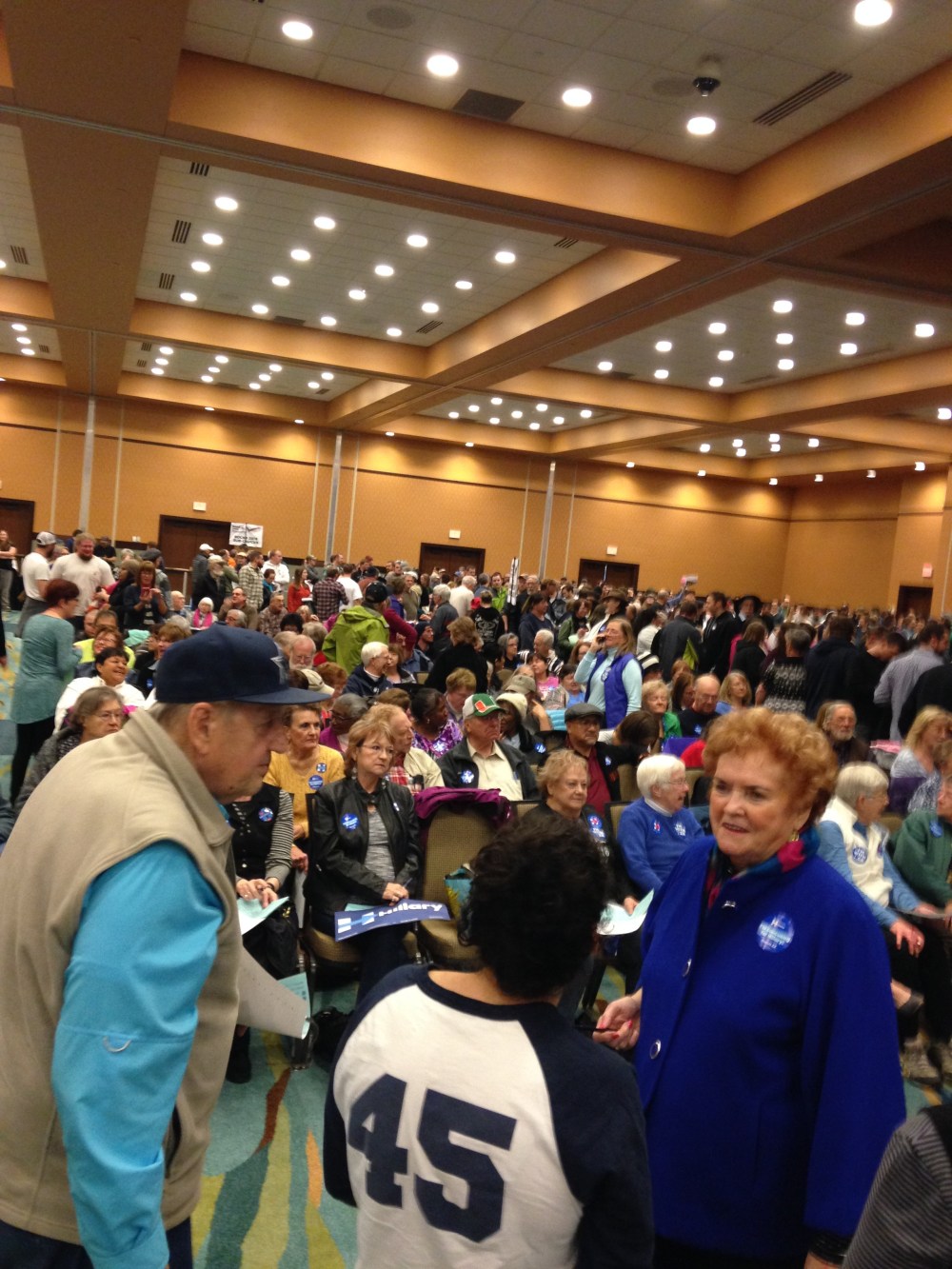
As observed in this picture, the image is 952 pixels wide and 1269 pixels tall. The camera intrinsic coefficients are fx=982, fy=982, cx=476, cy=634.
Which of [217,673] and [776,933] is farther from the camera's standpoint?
[776,933]

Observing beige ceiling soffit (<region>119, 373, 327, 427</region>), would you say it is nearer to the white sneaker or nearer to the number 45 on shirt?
the white sneaker

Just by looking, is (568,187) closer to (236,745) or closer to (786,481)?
(236,745)

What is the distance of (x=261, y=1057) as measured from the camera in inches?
148

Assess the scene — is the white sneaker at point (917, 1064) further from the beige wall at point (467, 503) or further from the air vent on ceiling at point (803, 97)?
the beige wall at point (467, 503)

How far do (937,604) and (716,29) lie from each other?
51.4 feet

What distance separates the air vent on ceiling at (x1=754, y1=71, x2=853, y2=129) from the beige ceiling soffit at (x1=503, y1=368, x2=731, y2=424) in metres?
8.20

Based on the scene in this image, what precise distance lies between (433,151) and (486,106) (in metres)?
0.45

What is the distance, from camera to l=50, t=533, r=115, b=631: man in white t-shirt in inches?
376

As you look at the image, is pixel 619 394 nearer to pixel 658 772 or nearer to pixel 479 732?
pixel 479 732

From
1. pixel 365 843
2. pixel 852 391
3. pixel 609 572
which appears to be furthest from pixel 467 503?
pixel 365 843

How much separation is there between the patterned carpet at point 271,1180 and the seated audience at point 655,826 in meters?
1.28

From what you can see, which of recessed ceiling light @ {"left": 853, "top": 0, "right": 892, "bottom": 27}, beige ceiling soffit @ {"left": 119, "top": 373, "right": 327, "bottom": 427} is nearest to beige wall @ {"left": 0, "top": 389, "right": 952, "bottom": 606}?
beige ceiling soffit @ {"left": 119, "top": 373, "right": 327, "bottom": 427}

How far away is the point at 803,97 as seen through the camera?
5.97 m

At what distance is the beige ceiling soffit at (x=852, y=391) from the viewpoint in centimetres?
1179
